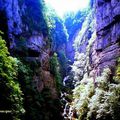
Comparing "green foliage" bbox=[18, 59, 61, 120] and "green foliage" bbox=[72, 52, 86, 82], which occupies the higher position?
"green foliage" bbox=[72, 52, 86, 82]

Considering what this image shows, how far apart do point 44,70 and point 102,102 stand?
22.2 m

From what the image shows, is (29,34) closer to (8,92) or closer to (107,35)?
(107,35)

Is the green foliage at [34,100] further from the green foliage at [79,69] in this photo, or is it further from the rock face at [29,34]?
the green foliage at [79,69]

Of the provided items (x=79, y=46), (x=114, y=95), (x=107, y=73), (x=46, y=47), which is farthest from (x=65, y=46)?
(x=114, y=95)

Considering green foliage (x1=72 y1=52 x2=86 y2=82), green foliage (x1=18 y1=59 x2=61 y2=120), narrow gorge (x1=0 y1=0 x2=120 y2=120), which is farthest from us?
green foliage (x1=72 y1=52 x2=86 y2=82)

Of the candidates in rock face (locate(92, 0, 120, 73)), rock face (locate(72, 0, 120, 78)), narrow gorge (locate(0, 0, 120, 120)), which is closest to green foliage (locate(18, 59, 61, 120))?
narrow gorge (locate(0, 0, 120, 120))

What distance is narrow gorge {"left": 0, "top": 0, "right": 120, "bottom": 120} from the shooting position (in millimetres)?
36219

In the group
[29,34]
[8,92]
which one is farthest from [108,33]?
[8,92]

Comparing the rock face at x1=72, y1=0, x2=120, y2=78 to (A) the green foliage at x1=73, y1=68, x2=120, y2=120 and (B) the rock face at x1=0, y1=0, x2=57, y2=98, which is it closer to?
(A) the green foliage at x1=73, y1=68, x2=120, y2=120

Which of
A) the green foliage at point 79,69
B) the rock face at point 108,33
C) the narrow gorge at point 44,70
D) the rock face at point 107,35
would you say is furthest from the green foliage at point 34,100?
the green foliage at point 79,69

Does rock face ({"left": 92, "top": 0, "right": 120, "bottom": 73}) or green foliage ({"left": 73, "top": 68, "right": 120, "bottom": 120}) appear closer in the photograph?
green foliage ({"left": 73, "top": 68, "right": 120, "bottom": 120})

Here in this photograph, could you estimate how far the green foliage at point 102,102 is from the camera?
121ft

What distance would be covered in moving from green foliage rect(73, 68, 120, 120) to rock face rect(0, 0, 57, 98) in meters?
11.0

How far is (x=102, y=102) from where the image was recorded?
41344 millimetres
